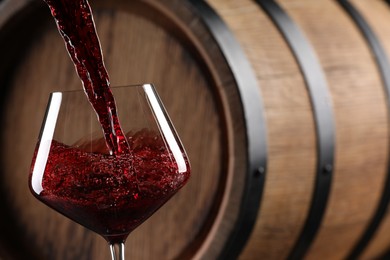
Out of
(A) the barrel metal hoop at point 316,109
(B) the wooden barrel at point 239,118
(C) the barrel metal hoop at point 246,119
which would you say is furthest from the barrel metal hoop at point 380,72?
(C) the barrel metal hoop at point 246,119

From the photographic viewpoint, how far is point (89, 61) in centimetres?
160

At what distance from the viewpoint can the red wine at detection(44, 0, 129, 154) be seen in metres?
1.56

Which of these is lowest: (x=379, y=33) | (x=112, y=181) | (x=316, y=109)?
(x=112, y=181)

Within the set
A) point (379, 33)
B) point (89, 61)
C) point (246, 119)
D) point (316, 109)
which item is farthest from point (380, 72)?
point (89, 61)

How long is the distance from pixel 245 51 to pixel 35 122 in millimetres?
681

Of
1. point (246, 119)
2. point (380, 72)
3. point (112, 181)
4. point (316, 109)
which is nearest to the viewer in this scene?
point (112, 181)

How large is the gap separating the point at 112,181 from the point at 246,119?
648mm

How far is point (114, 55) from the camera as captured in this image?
2.46 m

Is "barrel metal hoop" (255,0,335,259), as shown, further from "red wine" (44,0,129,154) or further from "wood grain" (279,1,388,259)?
"red wine" (44,0,129,154)

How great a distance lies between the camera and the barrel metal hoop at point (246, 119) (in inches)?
83.4

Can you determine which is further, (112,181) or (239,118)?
(239,118)

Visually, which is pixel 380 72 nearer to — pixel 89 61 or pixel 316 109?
pixel 316 109

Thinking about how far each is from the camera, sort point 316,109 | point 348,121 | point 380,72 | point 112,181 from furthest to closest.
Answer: point 380,72
point 348,121
point 316,109
point 112,181

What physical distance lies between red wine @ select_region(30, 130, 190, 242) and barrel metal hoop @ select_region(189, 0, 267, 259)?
576 mm
